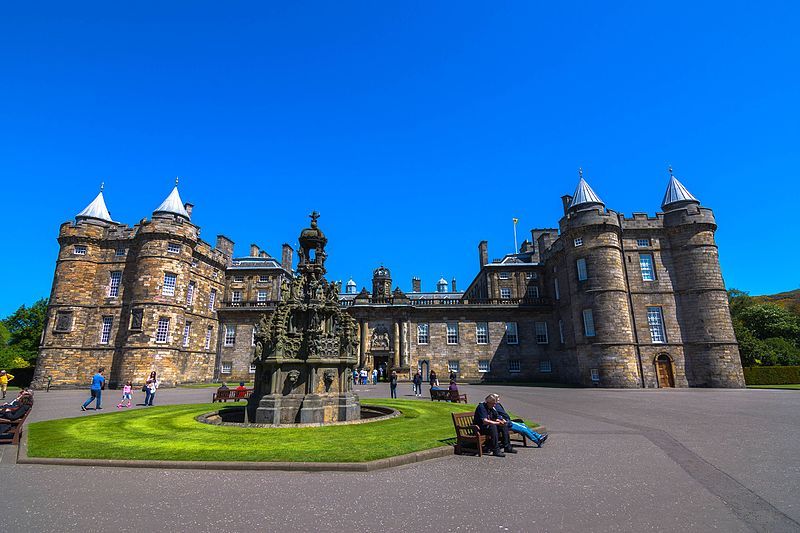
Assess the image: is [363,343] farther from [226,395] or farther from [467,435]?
[467,435]

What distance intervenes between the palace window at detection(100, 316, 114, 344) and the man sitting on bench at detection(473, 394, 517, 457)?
135 ft

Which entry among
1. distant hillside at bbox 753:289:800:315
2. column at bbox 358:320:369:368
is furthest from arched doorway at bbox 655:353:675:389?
distant hillside at bbox 753:289:800:315

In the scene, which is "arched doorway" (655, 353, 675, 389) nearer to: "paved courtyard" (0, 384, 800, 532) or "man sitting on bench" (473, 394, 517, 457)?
"paved courtyard" (0, 384, 800, 532)

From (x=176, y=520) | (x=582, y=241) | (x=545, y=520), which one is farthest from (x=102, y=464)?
(x=582, y=241)

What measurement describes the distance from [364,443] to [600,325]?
29.8 m

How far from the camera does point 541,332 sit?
4256cm

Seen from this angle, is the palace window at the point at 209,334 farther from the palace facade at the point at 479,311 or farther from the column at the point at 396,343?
the column at the point at 396,343

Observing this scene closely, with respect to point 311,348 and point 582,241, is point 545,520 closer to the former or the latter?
point 311,348

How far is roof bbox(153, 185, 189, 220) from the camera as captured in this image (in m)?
40.4

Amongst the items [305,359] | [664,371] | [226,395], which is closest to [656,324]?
[664,371]

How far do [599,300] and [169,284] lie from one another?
39525 mm

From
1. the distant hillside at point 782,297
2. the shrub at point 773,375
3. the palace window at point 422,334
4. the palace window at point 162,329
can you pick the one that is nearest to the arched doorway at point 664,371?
the shrub at point 773,375

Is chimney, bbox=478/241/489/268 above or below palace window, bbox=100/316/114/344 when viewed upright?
above

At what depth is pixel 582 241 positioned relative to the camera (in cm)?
3612
